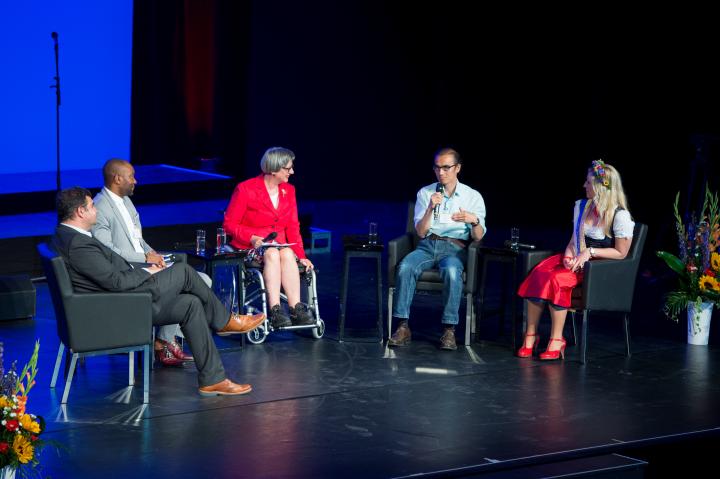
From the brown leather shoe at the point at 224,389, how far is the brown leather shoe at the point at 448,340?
146 cm

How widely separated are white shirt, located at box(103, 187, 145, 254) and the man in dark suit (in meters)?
0.14

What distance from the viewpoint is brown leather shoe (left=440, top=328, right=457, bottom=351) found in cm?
670

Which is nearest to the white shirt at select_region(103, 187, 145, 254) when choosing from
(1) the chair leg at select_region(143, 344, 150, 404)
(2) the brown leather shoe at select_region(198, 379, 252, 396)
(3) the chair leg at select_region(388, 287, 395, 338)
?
(1) the chair leg at select_region(143, 344, 150, 404)

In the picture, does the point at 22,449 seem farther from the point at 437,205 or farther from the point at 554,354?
the point at 437,205

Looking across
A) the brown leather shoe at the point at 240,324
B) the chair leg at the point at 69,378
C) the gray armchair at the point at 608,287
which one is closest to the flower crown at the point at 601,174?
the gray armchair at the point at 608,287

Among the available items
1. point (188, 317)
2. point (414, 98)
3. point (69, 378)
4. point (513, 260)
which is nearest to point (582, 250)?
point (513, 260)

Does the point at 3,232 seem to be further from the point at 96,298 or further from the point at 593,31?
the point at 593,31

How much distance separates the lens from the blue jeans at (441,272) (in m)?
6.73

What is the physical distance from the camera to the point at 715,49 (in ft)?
32.3

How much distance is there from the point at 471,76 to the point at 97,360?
629cm

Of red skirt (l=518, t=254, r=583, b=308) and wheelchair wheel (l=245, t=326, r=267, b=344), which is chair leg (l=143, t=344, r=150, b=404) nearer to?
wheelchair wheel (l=245, t=326, r=267, b=344)

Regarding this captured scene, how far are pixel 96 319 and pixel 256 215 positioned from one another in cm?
180

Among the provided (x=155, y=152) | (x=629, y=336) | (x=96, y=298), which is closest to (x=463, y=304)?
(x=629, y=336)

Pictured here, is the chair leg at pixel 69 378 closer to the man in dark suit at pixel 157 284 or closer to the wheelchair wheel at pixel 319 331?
the man in dark suit at pixel 157 284
